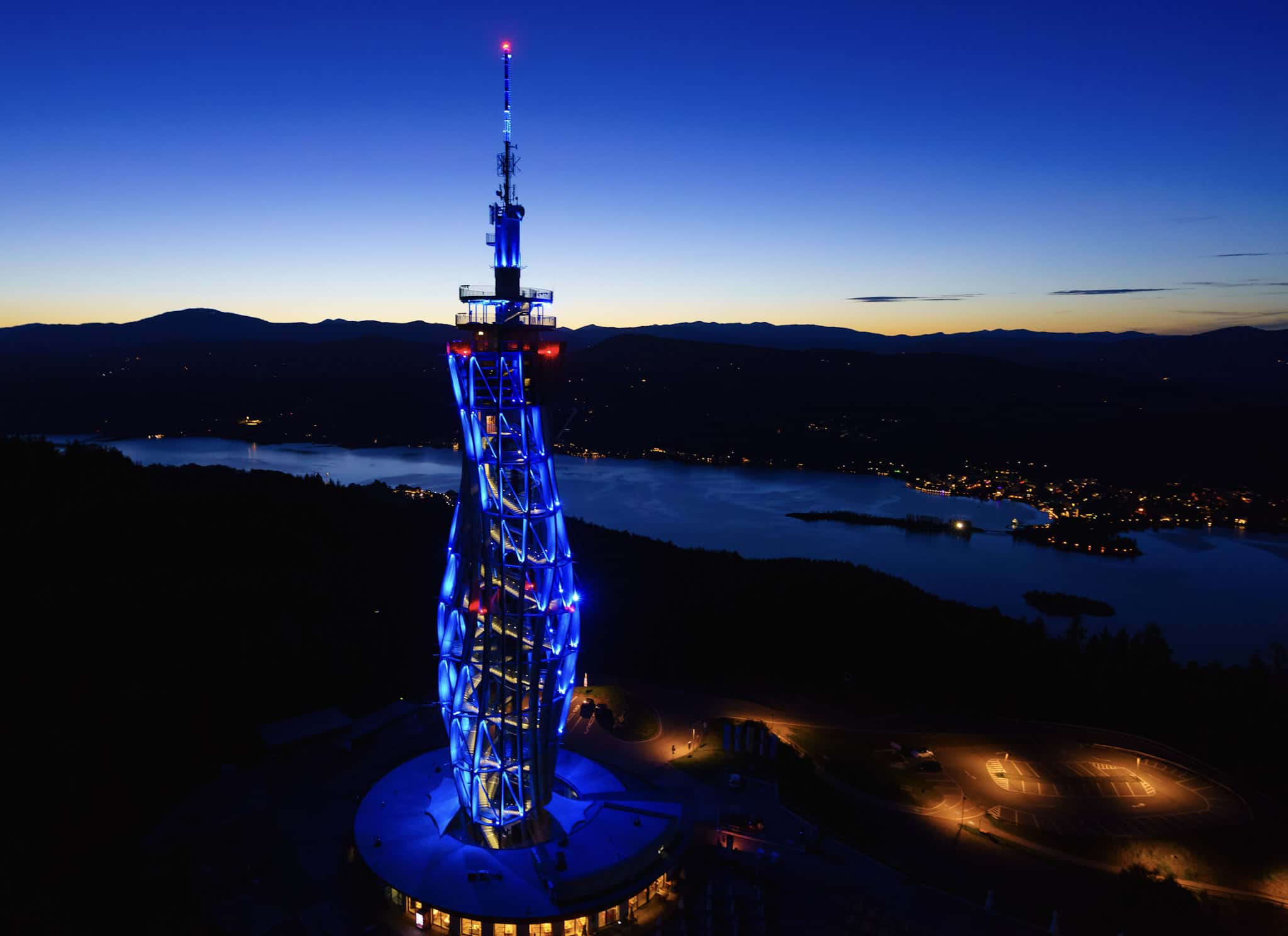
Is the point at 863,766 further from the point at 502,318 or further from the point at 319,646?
the point at 319,646

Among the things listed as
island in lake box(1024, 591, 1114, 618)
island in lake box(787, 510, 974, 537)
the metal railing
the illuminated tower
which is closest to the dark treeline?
island in lake box(1024, 591, 1114, 618)

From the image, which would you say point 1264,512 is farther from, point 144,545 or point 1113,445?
point 144,545

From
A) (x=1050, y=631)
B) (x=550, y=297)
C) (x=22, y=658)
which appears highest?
(x=550, y=297)

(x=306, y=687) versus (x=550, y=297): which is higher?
(x=550, y=297)

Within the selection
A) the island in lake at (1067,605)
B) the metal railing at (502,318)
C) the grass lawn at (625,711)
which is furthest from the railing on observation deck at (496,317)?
the island in lake at (1067,605)

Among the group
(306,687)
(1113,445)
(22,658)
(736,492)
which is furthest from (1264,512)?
(22,658)

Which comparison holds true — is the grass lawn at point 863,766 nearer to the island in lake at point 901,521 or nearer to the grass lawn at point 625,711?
the grass lawn at point 625,711
